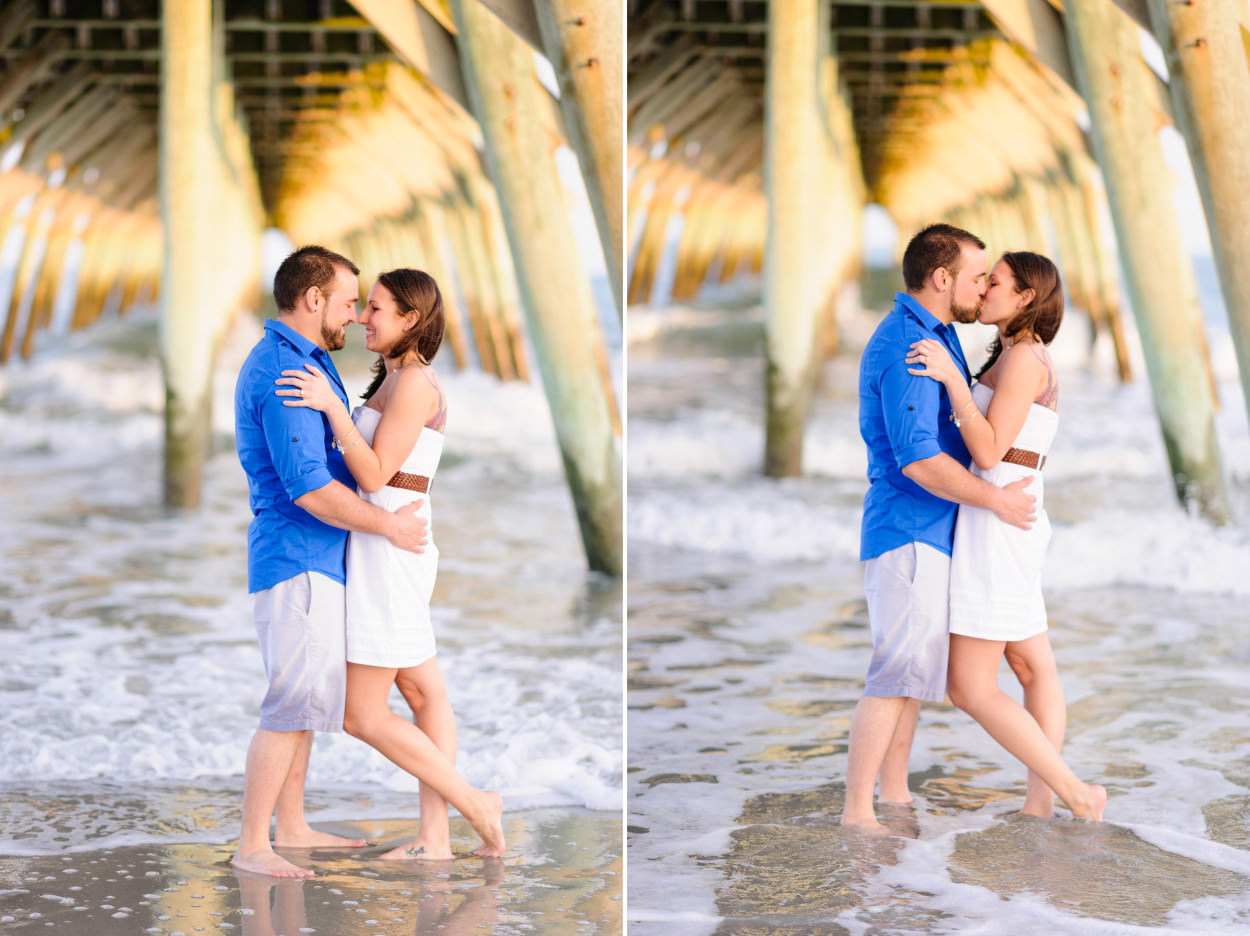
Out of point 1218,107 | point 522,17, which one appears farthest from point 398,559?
point 1218,107

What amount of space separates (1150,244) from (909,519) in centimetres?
484

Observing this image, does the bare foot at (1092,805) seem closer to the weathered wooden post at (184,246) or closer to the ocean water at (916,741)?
the ocean water at (916,741)

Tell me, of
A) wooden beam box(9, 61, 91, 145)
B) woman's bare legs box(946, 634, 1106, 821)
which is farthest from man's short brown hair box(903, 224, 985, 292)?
wooden beam box(9, 61, 91, 145)

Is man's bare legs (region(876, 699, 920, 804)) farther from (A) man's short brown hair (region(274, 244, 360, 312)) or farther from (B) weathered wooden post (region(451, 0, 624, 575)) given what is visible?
(B) weathered wooden post (region(451, 0, 624, 575))

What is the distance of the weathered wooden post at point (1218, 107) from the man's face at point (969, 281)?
289 centimetres

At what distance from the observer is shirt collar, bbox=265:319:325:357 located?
3131 millimetres

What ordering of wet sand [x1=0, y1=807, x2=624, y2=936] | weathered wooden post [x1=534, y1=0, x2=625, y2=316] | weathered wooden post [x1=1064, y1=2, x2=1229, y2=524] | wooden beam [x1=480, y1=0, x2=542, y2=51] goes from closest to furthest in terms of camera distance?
wet sand [x1=0, y1=807, x2=624, y2=936]
weathered wooden post [x1=534, y1=0, x2=625, y2=316]
wooden beam [x1=480, y1=0, x2=542, y2=51]
weathered wooden post [x1=1064, y1=2, x2=1229, y2=524]

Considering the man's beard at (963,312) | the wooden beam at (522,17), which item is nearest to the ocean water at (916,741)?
the man's beard at (963,312)

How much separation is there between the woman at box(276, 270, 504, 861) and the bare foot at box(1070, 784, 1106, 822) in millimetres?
1504

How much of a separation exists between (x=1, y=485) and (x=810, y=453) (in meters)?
6.70

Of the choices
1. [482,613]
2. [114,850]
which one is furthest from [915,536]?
[482,613]

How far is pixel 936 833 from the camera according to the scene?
3.41 metres

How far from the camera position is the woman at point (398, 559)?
10.4ft

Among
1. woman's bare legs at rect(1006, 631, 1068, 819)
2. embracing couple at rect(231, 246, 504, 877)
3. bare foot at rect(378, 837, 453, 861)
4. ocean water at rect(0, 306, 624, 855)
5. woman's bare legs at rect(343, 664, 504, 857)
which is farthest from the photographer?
ocean water at rect(0, 306, 624, 855)
